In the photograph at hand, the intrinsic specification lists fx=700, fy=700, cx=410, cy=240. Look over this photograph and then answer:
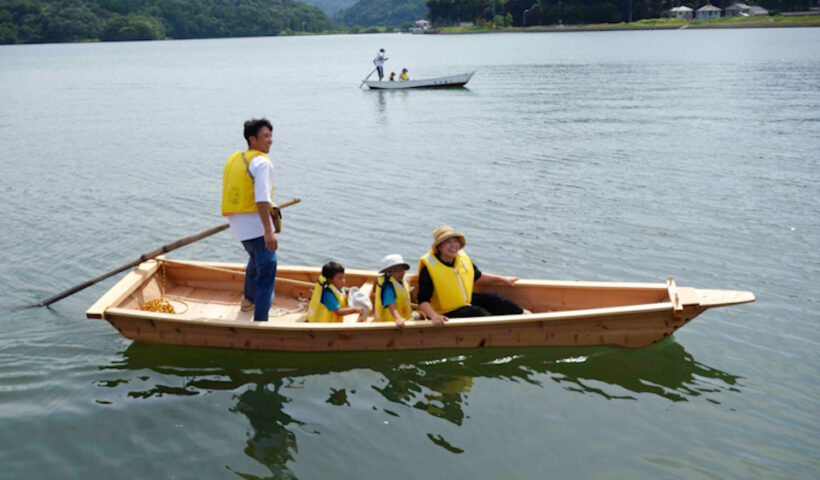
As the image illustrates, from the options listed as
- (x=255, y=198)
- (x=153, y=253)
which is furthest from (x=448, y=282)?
(x=153, y=253)

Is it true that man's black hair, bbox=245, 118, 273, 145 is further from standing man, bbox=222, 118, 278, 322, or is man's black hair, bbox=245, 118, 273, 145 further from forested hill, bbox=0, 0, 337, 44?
forested hill, bbox=0, 0, 337, 44

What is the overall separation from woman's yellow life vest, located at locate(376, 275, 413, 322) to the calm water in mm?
421

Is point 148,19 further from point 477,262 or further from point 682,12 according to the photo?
point 477,262

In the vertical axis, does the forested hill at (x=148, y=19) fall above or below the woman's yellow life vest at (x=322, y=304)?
above

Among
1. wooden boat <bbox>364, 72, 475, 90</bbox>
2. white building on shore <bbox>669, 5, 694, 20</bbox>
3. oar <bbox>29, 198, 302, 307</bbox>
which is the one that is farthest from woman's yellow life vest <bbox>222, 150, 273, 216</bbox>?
white building on shore <bbox>669, 5, 694, 20</bbox>

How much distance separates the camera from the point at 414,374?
24.0 feet

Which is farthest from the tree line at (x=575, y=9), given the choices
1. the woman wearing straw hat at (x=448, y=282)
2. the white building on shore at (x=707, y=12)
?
→ the woman wearing straw hat at (x=448, y=282)

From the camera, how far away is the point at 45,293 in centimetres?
940

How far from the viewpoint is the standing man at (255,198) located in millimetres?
6691

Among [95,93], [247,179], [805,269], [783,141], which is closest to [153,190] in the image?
[247,179]

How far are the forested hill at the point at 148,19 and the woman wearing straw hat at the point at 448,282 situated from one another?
5491 inches

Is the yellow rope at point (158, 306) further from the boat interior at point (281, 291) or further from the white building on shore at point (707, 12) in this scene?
the white building on shore at point (707, 12)

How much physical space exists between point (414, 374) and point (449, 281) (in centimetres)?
104

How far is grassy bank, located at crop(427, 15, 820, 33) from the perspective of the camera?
3519 inches
